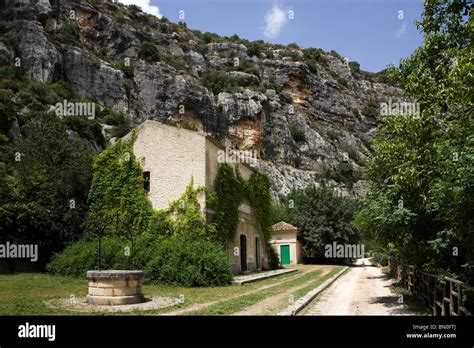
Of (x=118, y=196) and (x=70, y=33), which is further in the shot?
(x=70, y=33)

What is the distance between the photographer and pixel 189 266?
17.1m

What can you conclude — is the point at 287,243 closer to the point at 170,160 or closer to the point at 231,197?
the point at 231,197

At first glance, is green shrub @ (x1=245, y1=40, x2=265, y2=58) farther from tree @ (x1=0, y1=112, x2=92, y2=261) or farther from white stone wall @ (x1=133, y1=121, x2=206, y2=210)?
white stone wall @ (x1=133, y1=121, x2=206, y2=210)

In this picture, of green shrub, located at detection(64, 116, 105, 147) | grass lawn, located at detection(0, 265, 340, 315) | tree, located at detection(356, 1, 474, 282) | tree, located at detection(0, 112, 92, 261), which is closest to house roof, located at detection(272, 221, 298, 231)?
tree, located at detection(0, 112, 92, 261)

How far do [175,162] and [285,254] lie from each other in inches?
834

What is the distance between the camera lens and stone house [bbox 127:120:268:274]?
810 inches

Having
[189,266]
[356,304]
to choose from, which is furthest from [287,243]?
[356,304]

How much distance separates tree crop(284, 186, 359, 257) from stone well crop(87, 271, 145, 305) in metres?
28.3

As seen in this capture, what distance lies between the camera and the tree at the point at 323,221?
1502 inches

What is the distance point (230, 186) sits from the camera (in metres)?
22.6

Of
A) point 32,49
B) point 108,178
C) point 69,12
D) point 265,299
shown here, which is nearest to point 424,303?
point 265,299

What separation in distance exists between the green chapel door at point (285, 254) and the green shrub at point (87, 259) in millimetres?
21512
